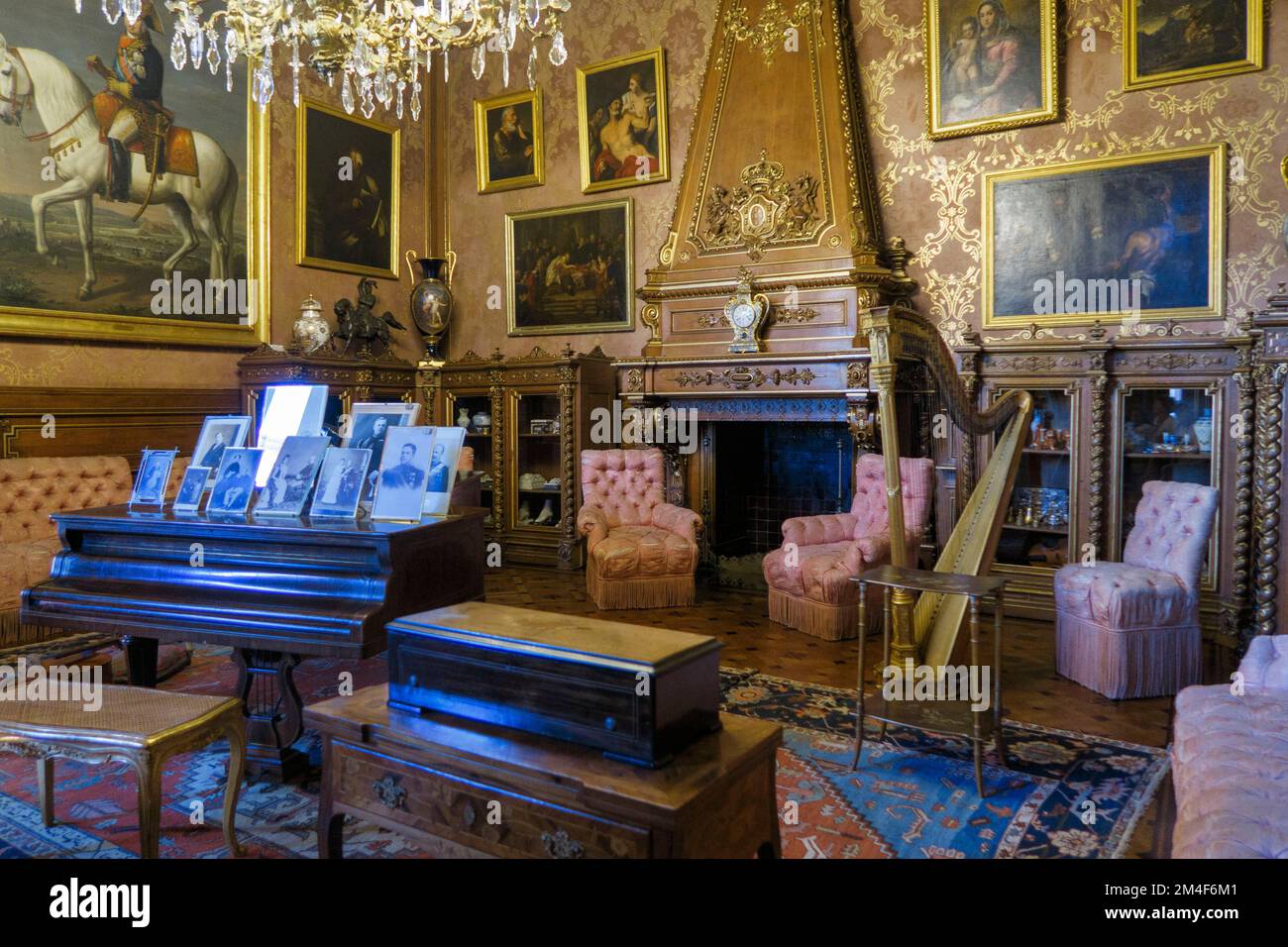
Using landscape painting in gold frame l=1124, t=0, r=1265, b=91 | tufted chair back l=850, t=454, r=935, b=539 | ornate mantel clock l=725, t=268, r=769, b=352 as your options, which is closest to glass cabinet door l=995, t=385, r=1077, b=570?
tufted chair back l=850, t=454, r=935, b=539

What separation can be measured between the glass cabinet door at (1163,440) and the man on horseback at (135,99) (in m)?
7.62

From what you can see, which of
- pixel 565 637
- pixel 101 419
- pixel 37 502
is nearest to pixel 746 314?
pixel 101 419

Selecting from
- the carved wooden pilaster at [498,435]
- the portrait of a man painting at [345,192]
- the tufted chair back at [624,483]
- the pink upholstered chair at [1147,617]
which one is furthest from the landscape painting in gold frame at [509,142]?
the pink upholstered chair at [1147,617]

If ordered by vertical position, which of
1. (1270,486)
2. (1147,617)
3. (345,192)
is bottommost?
(1147,617)

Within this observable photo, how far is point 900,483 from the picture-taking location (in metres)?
3.68

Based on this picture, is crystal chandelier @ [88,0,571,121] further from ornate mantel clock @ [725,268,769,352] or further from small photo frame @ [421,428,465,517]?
ornate mantel clock @ [725,268,769,352]

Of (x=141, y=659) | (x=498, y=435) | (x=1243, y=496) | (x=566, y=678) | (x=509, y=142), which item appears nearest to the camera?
(x=566, y=678)

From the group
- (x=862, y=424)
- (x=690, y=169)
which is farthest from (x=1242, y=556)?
(x=690, y=169)

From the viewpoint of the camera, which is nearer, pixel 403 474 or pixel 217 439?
pixel 403 474

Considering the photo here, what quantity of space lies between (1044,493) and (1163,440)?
0.84 meters

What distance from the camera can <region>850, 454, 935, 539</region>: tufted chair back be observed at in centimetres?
594

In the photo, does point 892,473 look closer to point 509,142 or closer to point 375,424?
point 375,424

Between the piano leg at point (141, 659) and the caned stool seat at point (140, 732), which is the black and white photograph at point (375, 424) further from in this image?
the piano leg at point (141, 659)

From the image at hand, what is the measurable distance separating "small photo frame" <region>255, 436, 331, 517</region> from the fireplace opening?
453 cm
